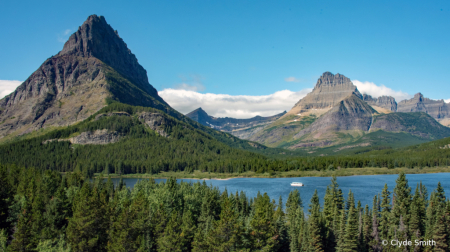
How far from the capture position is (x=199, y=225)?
86750 millimetres

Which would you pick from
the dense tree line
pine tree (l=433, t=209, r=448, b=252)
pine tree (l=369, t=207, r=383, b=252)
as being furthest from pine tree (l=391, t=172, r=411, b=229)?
pine tree (l=433, t=209, r=448, b=252)

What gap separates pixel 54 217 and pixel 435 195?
351ft

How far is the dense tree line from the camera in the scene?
65.3m

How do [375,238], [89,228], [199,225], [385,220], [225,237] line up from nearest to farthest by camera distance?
[225,237]
[89,228]
[375,238]
[199,225]
[385,220]

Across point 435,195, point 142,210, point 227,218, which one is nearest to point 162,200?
point 142,210

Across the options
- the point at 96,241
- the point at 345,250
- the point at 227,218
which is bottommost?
the point at 345,250

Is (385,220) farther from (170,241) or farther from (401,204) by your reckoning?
(170,241)

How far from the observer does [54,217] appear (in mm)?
81000

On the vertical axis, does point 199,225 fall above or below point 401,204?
below

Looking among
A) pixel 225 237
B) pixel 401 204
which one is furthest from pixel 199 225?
pixel 401 204

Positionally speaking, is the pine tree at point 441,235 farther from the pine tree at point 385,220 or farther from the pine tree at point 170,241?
the pine tree at point 170,241

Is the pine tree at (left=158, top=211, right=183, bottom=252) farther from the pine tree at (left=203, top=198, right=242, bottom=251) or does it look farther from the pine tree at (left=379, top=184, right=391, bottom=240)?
the pine tree at (left=379, top=184, right=391, bottom=240)

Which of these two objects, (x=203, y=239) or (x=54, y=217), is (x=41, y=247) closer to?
(x=54, y=217)

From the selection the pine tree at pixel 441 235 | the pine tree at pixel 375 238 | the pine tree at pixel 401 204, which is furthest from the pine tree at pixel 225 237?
the pine tree at pixel 401 204
